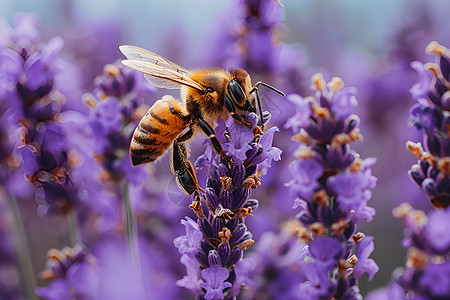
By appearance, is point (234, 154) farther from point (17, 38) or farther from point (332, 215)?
point (17, 38)

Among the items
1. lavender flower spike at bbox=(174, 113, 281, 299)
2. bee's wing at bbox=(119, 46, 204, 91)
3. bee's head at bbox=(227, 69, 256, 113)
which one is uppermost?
bee's wing at bbox=(119, 46, 204, 91)

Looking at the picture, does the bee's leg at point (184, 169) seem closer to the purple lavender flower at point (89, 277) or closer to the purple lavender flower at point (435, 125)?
the purple lavender flower at point (89, 277)

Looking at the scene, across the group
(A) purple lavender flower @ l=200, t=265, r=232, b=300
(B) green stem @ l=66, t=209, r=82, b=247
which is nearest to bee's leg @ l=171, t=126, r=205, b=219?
(A) purple lavender flower @ l=200, t=265, r=232, b=300

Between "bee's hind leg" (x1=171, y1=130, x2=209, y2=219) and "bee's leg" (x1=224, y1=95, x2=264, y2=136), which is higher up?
"bee's leg" (x1=224, y1=95, x2=264, y2=136)

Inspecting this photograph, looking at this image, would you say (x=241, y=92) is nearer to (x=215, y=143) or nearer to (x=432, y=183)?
(x=215, y=143)

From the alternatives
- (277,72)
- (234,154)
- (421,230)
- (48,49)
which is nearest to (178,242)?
(234,154)

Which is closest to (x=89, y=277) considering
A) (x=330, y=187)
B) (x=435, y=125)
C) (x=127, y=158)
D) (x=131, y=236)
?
(x=131, y=236)

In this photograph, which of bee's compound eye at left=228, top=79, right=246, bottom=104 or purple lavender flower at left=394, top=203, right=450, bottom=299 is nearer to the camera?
purple lavender flower at left=394, top=203, right=450, bottom=299

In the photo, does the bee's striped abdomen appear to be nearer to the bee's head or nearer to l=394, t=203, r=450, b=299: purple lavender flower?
the bee's head

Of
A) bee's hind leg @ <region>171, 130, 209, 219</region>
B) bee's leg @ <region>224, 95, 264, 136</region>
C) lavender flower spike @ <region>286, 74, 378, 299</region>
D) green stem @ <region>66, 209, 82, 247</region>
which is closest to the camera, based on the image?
lavender flower spike @ <region>286, 74, 378, 299</region>
